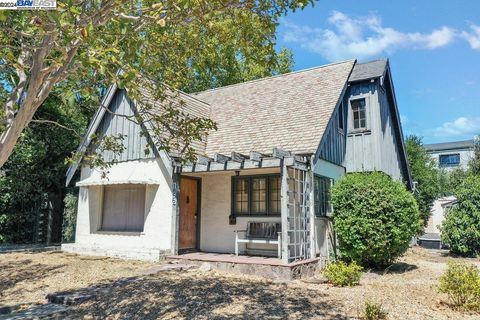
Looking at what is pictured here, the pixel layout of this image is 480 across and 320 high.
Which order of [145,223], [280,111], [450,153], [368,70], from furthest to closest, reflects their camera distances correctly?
[450,153]
[368,70]
[280,111]
[145,223]

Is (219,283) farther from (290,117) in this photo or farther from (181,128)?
(290,117)

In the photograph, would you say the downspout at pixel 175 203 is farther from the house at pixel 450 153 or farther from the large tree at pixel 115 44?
the house at pixel 450 153

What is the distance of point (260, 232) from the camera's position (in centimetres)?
1208

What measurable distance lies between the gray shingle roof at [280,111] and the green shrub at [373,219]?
1.88m

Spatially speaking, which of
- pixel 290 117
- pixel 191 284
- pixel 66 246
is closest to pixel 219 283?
pixel 191 284

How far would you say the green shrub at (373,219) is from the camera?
10.7 meters

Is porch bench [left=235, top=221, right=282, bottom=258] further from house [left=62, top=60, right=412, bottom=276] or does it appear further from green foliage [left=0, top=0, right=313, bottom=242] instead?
green foliage [left=0, top=0, right=313, bottom=242]

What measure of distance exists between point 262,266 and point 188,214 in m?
4.01

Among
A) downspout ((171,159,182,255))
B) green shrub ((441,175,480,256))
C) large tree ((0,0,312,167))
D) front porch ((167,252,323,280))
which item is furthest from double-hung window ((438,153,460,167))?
large tree ((0,0,312,167))

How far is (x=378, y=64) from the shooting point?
52.6 ft

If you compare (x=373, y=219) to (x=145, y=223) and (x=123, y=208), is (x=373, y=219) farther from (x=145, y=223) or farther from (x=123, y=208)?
(x=123, y=208)

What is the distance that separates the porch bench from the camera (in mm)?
11457

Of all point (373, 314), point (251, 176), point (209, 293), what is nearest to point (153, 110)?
point (251, 176)

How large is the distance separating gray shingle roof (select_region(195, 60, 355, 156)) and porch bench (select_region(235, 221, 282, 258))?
231 cm
